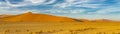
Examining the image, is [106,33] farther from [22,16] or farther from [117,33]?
[22,16]

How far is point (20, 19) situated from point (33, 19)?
261cm

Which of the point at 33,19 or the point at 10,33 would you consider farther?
the point at 33,19

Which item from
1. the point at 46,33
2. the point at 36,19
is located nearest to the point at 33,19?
the point at 36,19

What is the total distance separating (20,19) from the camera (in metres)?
53.2

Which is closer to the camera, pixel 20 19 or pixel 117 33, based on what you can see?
pixel 117 33

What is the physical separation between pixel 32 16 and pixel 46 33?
103 ft

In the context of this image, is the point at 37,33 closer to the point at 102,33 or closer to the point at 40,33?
the point at 40,33

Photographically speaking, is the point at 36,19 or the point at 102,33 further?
the point at 36,19

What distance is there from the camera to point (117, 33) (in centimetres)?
2389

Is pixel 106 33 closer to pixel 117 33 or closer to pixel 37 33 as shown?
pixel 117 33

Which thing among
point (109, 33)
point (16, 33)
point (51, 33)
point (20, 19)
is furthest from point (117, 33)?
point (20, 19)

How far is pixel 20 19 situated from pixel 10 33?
3015 centimetres

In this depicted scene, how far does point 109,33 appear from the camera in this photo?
24000 millimetres

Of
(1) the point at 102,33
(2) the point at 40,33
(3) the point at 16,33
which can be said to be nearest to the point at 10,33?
(3) the point at 16,33
